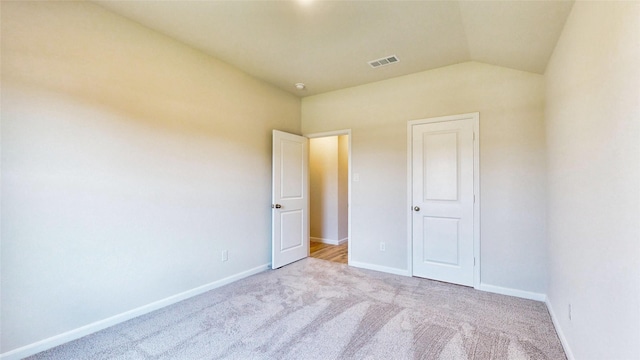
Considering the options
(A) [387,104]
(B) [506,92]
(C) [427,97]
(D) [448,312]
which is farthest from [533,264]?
(A) [387,104]

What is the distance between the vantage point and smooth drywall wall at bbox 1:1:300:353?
1897mm

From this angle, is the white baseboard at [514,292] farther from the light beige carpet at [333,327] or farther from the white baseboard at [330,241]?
the white baseboard at [330,241]

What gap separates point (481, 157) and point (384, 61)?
1568 millimetres

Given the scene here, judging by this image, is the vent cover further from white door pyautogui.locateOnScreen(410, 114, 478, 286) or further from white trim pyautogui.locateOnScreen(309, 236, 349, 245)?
white trim pyautogui.locateOnScreen(309, 236, 349, 245)

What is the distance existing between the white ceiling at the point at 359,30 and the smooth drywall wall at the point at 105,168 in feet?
1.24

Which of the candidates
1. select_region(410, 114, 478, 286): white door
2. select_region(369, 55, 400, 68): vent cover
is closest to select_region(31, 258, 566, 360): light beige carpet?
select_region(410, 114, 478, 286): white door

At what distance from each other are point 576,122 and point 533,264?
1.71 metres

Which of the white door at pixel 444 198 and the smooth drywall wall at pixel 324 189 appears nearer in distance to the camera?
the white door at pixel 444 198

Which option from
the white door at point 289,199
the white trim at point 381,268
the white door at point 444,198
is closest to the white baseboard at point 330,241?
the white door at point 289,199

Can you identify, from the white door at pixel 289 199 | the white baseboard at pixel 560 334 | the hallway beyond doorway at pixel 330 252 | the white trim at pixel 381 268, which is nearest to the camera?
the white baseboard at pixel 560 334

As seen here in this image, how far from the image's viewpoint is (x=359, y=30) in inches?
101

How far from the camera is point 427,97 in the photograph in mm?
3465

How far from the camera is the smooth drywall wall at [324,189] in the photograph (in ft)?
18.2

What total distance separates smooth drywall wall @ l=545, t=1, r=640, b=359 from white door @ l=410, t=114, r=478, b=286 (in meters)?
0.96
